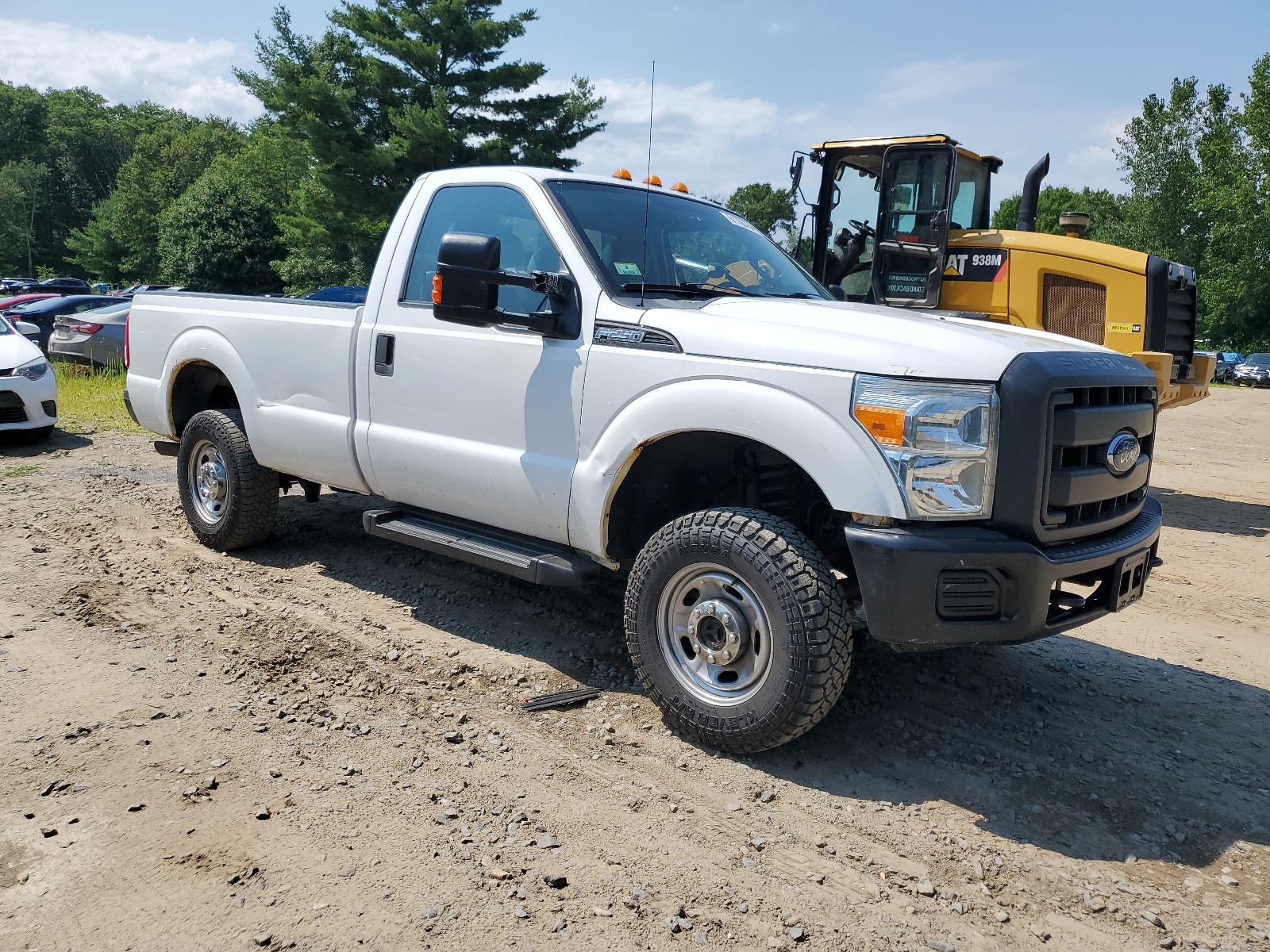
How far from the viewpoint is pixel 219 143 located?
76250mm

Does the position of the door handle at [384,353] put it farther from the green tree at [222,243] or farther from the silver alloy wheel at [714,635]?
the green tree at [222,243]

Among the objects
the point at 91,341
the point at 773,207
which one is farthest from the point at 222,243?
the point at 773,207

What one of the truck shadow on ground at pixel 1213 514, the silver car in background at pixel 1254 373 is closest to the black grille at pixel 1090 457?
the truck shadow on ground at pixel 1213 514

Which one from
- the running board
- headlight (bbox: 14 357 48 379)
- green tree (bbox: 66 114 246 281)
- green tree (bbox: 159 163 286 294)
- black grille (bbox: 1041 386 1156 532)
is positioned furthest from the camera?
green tree (bbox: 66 114 246 281)

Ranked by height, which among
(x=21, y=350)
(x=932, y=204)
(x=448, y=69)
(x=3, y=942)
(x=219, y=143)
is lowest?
(x=3, y=942)

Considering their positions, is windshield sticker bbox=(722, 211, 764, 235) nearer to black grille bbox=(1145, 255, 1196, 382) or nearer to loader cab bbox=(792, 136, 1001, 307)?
loader cab bbox=(792, 136, 1001, 307)

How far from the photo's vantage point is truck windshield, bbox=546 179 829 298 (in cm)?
421

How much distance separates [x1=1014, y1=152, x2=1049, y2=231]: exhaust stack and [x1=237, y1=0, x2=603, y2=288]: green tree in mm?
20055

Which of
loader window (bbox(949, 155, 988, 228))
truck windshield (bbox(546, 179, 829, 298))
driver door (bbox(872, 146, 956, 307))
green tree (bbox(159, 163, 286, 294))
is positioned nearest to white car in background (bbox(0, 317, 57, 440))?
truck windshield (bbox(546, 179, 829, 298))

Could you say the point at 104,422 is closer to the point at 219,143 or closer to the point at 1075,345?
the point at 1075,345

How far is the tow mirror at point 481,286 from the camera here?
378 centimetres

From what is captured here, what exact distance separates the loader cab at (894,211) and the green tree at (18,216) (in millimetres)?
85732

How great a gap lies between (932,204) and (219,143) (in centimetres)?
8017

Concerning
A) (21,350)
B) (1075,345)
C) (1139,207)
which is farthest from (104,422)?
(1139,207)
